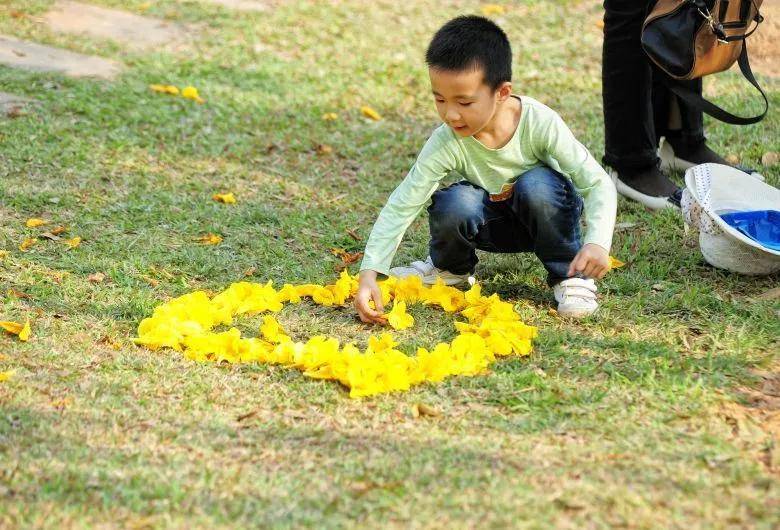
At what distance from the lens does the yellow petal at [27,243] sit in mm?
3984

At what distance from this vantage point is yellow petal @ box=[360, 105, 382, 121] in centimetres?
595

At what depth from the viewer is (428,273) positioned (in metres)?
3.76

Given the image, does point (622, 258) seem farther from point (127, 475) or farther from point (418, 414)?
point (127, 475)

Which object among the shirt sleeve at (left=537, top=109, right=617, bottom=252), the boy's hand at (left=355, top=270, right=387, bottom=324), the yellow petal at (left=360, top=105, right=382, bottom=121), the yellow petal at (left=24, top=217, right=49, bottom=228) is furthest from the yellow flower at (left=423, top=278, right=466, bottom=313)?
the yellow petal at (left=360, top=105, right=382, bottom=121)

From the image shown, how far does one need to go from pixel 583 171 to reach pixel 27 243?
91.9 inches

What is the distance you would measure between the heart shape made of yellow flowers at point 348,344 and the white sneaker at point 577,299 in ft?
0.66

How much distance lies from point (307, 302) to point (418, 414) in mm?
985

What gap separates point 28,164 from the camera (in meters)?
4.93

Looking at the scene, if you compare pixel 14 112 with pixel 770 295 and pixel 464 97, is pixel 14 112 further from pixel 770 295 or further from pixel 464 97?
pixel 770 295

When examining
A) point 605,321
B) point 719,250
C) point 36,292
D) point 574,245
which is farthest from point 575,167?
point 36,292

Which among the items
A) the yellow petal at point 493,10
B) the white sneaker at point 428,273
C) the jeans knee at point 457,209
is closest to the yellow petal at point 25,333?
the white sneaker at point 428,273

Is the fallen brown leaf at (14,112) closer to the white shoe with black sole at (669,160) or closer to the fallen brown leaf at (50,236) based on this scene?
the fallen brown leaf at (50,236)

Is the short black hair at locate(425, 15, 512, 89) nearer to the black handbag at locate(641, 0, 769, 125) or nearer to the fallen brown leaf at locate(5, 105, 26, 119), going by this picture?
the black handbag at locate(641, 0, 769, 125)

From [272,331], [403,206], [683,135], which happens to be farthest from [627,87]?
[272,331]
